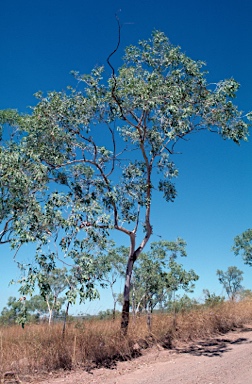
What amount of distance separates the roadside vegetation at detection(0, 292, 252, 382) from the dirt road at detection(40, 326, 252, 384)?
414 millimetres

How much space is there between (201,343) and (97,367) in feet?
13.9

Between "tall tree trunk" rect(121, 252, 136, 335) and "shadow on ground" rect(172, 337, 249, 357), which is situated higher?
"tall tree trunk" rect(121, 252, 136, 335)

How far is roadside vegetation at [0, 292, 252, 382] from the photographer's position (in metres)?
7.84

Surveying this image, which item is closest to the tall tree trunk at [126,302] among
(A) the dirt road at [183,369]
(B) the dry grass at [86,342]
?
(B) the dry grass at [86,342]

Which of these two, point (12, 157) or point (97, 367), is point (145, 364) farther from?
point (12, 157)

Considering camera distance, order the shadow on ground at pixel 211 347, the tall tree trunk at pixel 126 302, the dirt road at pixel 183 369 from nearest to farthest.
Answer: the dirt road at pixel 183 369 < the shadow on ground at pixel 211 347 < the tall tree trunk at pixel 126 302

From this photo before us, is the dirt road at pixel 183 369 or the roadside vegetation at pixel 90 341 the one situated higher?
the roadside vegetation at pixel 90 341

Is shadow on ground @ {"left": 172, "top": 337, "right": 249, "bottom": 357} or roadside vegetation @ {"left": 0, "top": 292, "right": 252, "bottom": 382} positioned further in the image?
shadow on ground @ {"left": 172, "top": 337, "right": 249, "bottom": 357}

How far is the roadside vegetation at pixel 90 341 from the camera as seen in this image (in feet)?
25.7

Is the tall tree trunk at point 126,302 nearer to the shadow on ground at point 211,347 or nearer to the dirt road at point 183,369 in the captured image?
the dirt road at point 183,369

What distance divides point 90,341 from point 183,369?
2.45m

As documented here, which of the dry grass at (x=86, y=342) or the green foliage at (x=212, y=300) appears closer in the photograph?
the dry grass at (x=86, y=342)

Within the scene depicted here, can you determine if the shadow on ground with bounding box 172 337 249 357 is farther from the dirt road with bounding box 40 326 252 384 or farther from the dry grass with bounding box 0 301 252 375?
the dry grass with bounding box 0 301 252 375

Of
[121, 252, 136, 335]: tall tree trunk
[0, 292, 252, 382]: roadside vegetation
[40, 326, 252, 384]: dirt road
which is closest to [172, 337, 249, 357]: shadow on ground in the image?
[40, 326, 252, 384]: dirt road
